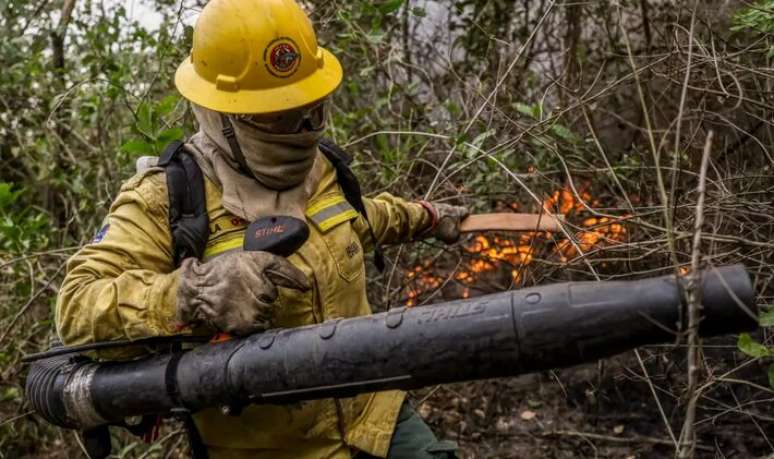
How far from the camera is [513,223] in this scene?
3.28 metres

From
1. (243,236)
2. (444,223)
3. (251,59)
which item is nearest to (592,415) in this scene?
(444,223)

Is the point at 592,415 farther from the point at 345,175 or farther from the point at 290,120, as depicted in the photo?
the point at 290,120

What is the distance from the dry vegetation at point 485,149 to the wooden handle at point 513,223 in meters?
0.20

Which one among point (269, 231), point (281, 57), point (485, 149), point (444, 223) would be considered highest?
point (281, 57)

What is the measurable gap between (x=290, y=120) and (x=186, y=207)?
422 mm

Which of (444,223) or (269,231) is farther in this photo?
(444,223)

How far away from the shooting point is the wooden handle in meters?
3.23

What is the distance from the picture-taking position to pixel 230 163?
261 centimetres

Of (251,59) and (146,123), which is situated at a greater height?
(251,59)

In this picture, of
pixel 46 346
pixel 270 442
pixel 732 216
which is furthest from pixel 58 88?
pixel 732 216

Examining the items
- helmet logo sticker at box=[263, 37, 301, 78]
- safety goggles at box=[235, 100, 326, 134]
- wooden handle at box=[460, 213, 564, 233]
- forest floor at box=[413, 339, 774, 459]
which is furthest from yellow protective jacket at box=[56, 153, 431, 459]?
forest floor at box=[413, 339, 774, 459]

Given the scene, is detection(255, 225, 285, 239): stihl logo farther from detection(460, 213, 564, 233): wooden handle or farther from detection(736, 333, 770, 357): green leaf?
detection(736, 333, 770, 357): green leaf

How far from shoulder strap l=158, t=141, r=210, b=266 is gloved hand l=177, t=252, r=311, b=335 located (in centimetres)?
21

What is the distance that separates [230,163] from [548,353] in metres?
1.24
